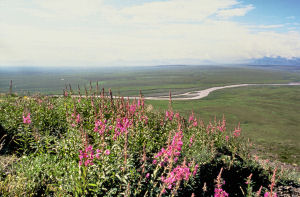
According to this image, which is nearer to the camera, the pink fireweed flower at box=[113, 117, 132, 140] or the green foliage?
the green foliage

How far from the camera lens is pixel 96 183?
385cm

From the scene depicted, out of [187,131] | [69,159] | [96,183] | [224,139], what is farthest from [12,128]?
[224,139]

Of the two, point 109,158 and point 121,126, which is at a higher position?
point 121,126

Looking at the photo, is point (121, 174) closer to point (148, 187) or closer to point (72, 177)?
point (148, 187)

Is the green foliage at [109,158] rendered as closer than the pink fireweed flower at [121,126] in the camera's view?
Yes

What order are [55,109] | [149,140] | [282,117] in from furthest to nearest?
[282,117]
[55,109]
[149,140]

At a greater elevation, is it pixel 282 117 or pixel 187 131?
pixel 187 131

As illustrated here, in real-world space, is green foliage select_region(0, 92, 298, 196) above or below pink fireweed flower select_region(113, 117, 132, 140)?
below

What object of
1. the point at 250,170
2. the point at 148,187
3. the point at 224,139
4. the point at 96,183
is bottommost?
the point at 250,170

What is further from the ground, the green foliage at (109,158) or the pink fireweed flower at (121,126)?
the pink fireweed flower at (121,126)

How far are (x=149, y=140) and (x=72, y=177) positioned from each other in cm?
295

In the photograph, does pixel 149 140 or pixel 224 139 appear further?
pixel 224 139

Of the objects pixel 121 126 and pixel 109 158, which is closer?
pixel 109 158

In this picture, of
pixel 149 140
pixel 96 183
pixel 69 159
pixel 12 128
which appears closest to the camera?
pixel 96 183
